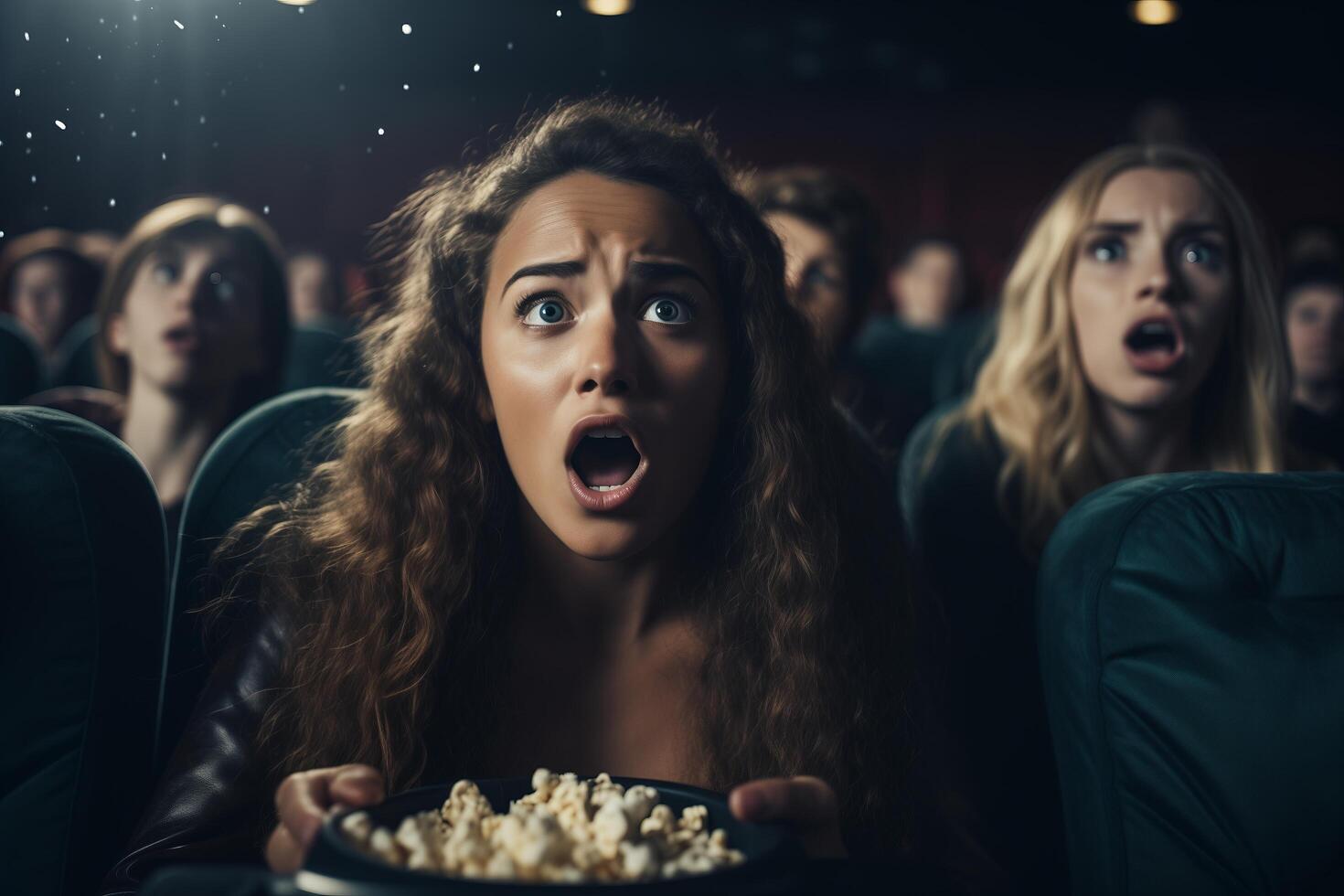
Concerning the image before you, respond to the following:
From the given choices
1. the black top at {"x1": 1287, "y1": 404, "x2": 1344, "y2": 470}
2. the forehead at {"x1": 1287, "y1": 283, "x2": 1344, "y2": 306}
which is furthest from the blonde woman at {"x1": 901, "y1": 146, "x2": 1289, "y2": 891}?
the forehead at {"x1": 1287, "y1": 283, "x2": 1344, "y2": 306}

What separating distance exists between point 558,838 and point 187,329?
5.07 feet

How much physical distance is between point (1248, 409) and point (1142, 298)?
267 millimetres

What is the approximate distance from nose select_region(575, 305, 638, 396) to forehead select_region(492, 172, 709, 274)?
0.24ft

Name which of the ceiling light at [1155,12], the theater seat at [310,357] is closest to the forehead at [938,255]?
the ceiling light at [1155,12]

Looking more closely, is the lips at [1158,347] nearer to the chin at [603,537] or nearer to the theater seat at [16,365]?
the chin at [603,537]

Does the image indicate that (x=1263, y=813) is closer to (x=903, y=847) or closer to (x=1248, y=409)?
(x=903, y=847)

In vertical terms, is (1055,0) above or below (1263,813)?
above

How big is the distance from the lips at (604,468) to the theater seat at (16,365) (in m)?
1.80

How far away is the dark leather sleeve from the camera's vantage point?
Result: 92 centimetres

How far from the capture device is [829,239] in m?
2.55

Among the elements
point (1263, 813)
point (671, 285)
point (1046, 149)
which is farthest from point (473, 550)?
point (1046, 149)

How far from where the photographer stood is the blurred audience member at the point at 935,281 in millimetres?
5980

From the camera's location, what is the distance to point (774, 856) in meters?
0.62

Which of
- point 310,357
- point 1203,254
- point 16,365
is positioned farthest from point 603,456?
point 16,365
